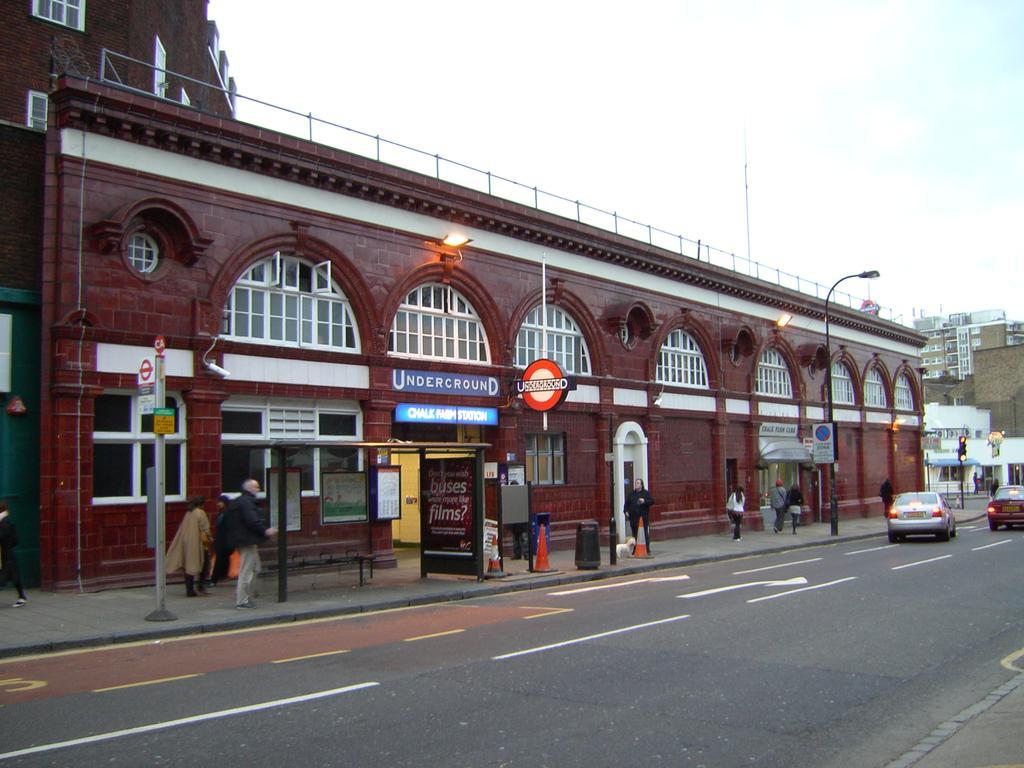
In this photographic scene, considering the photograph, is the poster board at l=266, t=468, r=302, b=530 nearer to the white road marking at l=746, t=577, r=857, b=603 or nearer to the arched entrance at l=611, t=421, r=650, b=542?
the white road marking at l=746, t=577, r=857, b=603

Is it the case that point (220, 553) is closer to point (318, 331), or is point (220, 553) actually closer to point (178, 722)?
point (318, 331)

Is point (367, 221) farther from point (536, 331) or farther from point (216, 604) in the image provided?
point (216, 604)

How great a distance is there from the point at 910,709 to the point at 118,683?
759 cm

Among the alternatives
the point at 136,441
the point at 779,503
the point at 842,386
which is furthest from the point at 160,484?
the point at 842,386

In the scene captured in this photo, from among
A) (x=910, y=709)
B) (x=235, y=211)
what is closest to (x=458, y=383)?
(x=235, y=211)

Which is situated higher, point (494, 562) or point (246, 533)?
point (246, 533)

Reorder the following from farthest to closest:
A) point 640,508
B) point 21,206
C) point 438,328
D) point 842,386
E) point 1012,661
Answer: point 842,386
point 640,508
point 438,328
point 21,206
point 1012,661

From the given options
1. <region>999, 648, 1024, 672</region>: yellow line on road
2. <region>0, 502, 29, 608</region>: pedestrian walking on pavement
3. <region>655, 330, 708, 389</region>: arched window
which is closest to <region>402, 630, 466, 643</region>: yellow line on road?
<region>999, 648, 1024, 672</region>: yellow line on road

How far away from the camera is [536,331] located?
86.9 feet

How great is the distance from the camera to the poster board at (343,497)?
1741 centimetres

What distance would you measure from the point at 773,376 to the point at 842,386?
7272 millimetres

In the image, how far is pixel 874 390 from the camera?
4681 cm

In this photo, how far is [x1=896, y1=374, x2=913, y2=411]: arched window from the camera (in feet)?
162

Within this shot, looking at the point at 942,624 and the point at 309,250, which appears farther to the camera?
the point at 309,250
